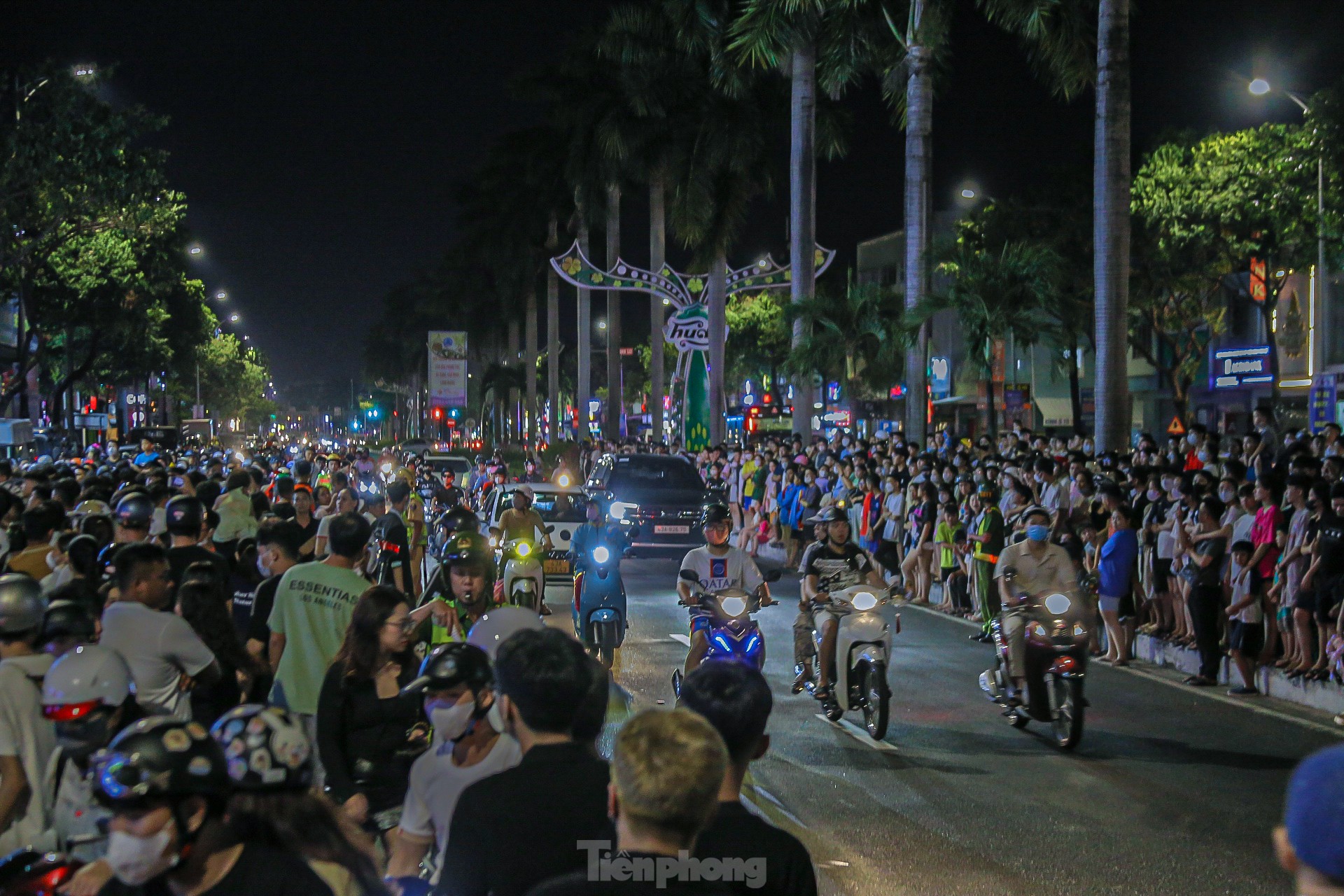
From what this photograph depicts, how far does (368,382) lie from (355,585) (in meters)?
113

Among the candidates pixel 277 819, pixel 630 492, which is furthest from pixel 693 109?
pixel 277 819

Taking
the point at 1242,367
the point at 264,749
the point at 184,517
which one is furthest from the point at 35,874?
the point at 1242,367

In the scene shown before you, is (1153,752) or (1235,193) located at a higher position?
(1235,193)

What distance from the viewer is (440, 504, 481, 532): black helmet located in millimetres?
8859

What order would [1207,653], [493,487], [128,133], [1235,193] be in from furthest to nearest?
[1235,193], [128,133], [493,487], [1207,653]

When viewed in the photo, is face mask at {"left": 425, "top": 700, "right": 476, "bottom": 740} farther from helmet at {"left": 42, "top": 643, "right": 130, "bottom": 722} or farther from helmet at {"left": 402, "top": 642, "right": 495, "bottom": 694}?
helmet at {"left": 42, "top": 643, "right": 130, "bottom": 722}

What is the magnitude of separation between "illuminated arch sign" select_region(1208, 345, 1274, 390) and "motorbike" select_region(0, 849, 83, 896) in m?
41.6

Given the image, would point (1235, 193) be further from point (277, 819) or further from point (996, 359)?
point (277, 819)

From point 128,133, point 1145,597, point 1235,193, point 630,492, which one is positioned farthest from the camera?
point 1235,193

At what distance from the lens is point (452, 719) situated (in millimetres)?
4250

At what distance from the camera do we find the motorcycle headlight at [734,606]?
32.5 feet

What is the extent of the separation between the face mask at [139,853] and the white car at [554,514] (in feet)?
37.9

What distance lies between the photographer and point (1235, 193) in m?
35.4

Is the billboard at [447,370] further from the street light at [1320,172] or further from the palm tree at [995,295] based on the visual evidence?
the street light at [1320,172]
